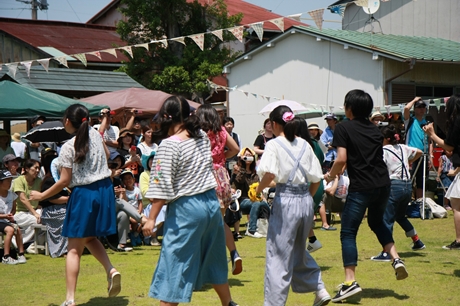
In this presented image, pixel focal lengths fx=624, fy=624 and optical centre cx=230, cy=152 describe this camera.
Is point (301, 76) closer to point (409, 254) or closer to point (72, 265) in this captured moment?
point (409, 254)

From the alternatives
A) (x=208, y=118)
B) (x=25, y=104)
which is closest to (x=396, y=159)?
(x=208, y=118)

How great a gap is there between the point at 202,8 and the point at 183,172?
2149 cm

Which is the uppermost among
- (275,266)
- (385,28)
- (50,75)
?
(385,28)

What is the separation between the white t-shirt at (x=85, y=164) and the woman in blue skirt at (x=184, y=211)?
1.02 metres

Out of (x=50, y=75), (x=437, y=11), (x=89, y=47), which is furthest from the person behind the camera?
(x=89, y=47)

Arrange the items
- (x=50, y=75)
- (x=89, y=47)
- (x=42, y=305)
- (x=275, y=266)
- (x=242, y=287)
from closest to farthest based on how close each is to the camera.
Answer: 1. (x=275, y=266)
2. (x=42, y=305)
3. (x=242, y=287)
4. (x=50, y=75)
5. (x=89, y=47)

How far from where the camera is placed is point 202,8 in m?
25.3

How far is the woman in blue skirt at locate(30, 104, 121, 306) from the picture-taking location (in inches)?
217

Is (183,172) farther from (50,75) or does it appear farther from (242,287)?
(50,75)

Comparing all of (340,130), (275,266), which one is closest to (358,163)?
(340,130)

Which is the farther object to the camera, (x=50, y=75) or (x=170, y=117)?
(x=50, y=75)

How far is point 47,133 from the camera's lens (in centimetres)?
1130

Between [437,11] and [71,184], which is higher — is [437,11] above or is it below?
above

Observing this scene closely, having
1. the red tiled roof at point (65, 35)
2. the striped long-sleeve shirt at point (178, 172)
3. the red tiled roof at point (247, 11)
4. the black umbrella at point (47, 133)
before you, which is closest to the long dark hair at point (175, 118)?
the striped long-sleeve shirt at point (178, 172)
